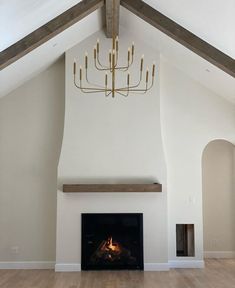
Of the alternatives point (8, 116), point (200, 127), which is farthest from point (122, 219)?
point (8, 116)

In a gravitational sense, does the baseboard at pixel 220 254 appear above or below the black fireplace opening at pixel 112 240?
below

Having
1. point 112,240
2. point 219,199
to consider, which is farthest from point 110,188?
point 219,199

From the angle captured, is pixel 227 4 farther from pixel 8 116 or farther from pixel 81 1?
pixel 8 116

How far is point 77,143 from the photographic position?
805cm

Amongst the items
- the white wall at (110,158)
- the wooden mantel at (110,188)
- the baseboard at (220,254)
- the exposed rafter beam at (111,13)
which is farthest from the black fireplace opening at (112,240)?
the exposed rafter beam at (111,13)

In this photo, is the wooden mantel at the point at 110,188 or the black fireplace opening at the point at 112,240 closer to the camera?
the wooden mantel at the point at 110,188

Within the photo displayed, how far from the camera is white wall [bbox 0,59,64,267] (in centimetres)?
818

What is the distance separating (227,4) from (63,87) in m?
3.94

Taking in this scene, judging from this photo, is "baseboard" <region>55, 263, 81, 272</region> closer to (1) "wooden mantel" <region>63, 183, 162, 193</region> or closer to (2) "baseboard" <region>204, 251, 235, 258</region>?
(1) "wooden mantel" <region>63, 183, 162, 193</region>

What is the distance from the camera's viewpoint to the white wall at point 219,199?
9.15 meters

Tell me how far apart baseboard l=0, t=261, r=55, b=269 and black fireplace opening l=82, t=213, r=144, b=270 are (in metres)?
0.76

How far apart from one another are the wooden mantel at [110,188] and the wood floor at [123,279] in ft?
4.80

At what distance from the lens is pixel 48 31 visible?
6.57 m

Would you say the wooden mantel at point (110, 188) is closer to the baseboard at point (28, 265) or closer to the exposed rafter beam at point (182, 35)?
the baseboard at point (28, 265)
